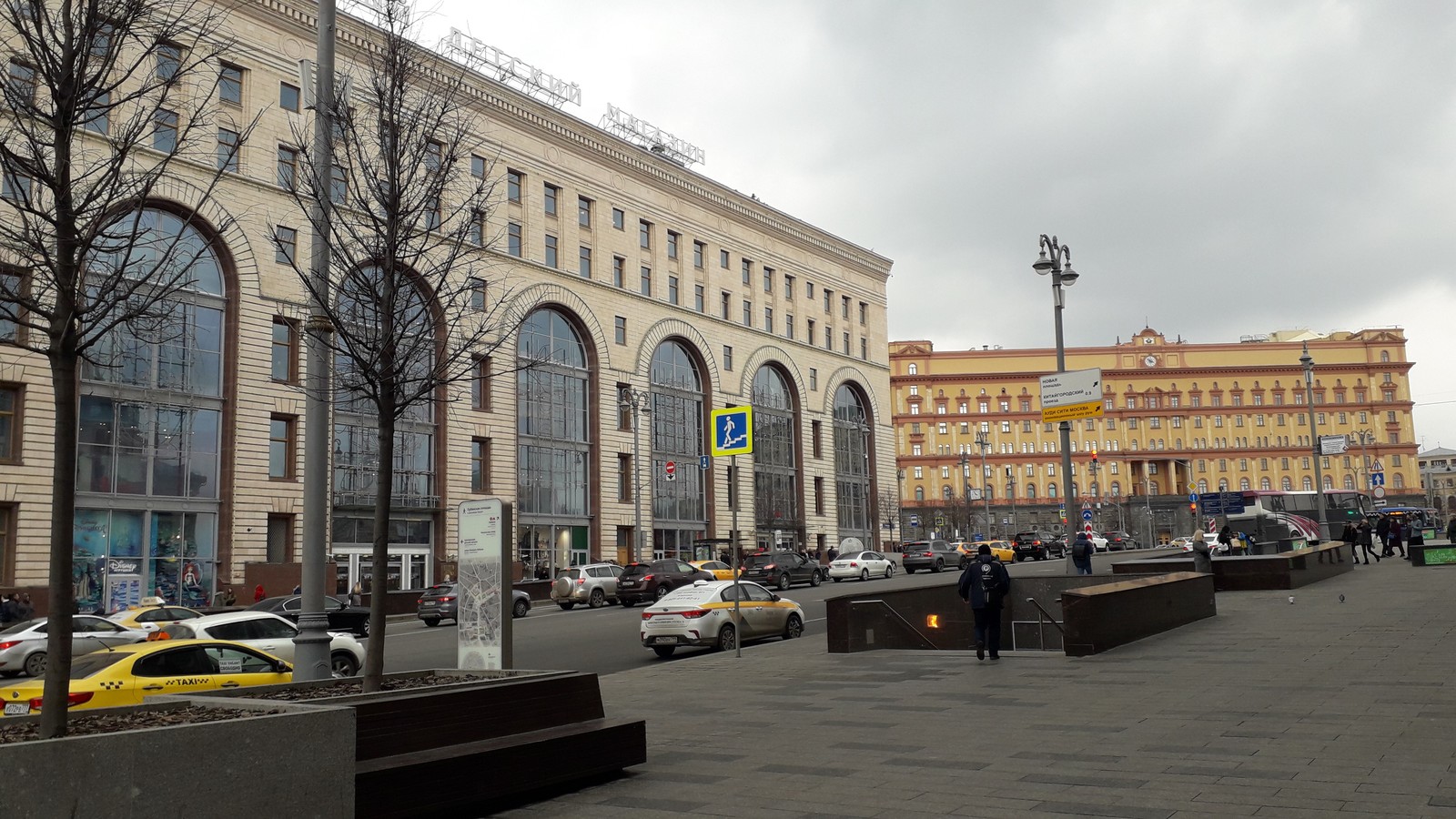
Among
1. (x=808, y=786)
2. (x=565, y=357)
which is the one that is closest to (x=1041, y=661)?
(x=808, y=786)

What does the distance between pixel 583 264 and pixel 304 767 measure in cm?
5539

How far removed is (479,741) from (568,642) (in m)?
17.2

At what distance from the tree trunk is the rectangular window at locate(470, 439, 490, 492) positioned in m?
46.5

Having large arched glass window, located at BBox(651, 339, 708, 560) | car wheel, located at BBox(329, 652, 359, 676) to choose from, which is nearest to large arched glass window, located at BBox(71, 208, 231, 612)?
car wheel, located at BBox(329, 652, 359, 676)

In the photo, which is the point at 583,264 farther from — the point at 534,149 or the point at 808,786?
the point at 808,786

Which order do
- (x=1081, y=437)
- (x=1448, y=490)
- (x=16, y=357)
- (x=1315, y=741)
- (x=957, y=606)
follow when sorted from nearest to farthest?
(x=1315, y=741), (x=957, y=606), (x=16, y=357), (x=1081, y=437), (x=1448, y=490)

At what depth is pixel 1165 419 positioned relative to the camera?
433 feet

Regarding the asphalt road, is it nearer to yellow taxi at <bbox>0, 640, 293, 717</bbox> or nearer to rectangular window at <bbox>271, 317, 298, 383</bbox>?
yellow taxi at <bbox>0, 640, 293, 717</bbox>

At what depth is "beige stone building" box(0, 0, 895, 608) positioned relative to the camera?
39.2m

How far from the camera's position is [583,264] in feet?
197

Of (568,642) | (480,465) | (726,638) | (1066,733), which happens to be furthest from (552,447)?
(1066,733)

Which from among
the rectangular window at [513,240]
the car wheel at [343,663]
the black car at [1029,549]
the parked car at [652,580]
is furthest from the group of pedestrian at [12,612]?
the black car at [1029,549]

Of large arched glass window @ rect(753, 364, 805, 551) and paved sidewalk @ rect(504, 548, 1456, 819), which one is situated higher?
large arched glass window @ rect(753, 364, 805, 551)

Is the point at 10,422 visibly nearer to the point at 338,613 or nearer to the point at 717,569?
the point at 338,613
